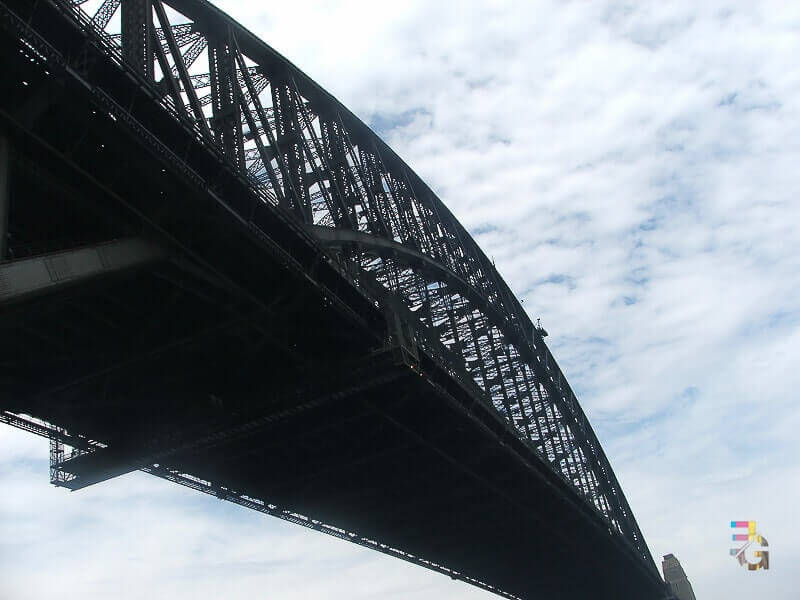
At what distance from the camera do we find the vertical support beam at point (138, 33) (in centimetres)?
1998

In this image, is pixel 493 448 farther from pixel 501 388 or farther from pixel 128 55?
pixel 128 55

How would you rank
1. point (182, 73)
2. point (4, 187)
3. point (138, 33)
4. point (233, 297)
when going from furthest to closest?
point (233, 297), point (182, 73), point (138, 33), point (4, 187)

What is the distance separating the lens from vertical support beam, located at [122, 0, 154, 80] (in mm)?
19984

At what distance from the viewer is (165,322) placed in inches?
997

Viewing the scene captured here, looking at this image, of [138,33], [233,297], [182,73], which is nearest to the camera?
[138,33]

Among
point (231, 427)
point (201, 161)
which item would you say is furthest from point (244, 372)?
point (201, 161)

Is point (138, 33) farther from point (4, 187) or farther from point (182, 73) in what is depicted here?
point (4, 187)

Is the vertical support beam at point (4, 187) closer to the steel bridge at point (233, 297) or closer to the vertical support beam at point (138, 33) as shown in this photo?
the steel bridge at point (233, 297)

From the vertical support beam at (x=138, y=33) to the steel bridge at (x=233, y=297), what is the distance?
53 millimetres

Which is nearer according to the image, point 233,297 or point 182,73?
point 182,73

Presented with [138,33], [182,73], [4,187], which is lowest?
[4,187]

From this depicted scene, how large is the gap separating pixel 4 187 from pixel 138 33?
26.6ft

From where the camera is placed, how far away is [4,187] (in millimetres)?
14133

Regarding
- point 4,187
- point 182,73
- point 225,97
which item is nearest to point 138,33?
point 182,73
